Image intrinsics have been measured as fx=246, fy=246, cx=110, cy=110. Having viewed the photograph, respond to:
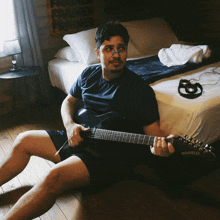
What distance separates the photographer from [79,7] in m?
3.08

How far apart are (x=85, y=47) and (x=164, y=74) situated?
3.34 ft

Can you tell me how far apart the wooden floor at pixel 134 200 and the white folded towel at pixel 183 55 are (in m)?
1.01

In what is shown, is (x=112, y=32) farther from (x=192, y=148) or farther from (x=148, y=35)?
(x=148, y=35)

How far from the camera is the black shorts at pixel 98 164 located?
133 cm

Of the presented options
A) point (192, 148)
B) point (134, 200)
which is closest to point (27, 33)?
point (134, 200)

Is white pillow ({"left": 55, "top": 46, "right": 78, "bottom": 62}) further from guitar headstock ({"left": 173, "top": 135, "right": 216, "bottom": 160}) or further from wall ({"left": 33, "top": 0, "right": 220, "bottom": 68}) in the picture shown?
guitar headstock ({"left": 173, "top": 135, "right": 216, "bottom": 160})

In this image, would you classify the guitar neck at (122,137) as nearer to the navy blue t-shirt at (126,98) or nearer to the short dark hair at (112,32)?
the navy blue t-shirt at (126,98)

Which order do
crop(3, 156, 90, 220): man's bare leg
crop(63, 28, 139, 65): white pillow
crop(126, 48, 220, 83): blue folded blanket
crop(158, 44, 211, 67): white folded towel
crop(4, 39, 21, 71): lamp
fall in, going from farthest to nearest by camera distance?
crop(63, 28, 139, 65): white pillow → crop(4, 39, 21, 71): lamp → crop(158, 44, 211, 67): white folded towel → crop(126, 48, 220, 83): blue folded blanket → crop(3, 156, 90, 220): man's bare leg

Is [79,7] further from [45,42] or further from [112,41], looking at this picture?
[112,41]

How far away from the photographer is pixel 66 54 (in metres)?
2.85

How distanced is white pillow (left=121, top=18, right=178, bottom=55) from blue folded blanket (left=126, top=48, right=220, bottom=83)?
16.3 inches

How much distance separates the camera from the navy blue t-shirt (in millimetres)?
1437

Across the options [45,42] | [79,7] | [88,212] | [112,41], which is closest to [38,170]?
[88,212]

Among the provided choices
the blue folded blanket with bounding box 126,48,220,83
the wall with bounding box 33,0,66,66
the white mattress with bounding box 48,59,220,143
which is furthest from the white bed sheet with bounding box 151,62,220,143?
the wall with bounding box 33,0,66,66
